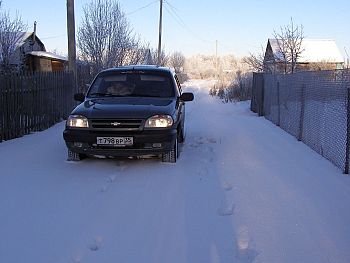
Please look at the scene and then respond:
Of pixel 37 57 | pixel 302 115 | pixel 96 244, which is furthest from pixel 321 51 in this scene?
pixel 96 244

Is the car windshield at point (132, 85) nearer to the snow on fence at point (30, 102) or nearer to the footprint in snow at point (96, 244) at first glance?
the snow on fence at point (30, 102)

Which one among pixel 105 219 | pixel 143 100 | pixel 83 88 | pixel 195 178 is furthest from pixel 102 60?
pixel 105 219

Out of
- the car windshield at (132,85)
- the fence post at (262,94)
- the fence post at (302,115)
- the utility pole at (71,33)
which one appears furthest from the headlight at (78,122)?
the fence post at (262,94)

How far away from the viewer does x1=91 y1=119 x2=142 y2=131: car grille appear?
Answer: 22.9 ft

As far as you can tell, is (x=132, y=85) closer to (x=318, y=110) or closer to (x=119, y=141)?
(x=119, y=141)

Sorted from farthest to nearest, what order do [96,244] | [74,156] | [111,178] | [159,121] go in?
[74,156] < [159,121] < [111,178] < [96,244]

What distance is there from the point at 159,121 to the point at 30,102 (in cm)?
547

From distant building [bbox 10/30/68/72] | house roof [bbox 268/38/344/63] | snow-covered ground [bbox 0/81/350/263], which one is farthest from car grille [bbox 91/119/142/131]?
house roof [bbox 268/38/344/63]

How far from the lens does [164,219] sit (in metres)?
4.73

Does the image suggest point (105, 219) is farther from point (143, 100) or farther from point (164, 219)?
point (143, 100)

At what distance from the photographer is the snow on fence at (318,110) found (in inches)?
295

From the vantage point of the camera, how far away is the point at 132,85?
849cm

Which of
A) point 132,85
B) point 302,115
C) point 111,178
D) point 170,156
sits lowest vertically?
point 111,178

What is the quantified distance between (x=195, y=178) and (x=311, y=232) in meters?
2.40
